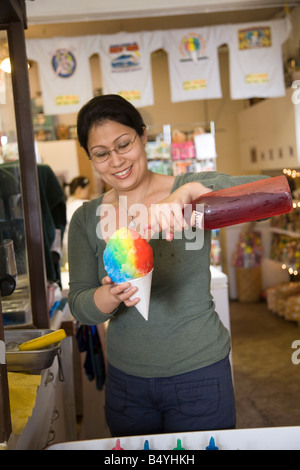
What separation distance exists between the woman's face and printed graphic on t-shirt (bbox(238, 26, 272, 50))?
4450 mm

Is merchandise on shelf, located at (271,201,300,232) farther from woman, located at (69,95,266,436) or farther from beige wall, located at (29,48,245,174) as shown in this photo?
woman, located at (69,95,266,436)

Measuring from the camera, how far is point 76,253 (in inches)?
65.1

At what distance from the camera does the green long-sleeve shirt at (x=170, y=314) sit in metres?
1.57

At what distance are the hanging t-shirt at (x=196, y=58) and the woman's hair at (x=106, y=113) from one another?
417cm

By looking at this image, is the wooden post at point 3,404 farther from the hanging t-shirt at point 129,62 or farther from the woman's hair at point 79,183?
the woman's hair at point 79,183

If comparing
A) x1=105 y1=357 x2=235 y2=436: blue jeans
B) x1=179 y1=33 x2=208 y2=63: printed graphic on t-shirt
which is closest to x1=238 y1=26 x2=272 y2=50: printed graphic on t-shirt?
x1=179 y1=33 x2=208 y2=63: printed graphic on t-shirt

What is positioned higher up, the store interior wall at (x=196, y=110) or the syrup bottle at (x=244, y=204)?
Answer: the store interior wall at (x=196, y=110)

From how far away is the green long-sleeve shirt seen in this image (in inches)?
61.8

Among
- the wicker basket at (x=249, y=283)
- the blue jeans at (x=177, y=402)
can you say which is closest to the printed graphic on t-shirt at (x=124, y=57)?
the wicker basket at (x=249, y=283)

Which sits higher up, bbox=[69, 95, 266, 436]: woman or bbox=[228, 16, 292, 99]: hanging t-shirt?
bbox=[228, 16, 292, 99]: hanging t-shirt

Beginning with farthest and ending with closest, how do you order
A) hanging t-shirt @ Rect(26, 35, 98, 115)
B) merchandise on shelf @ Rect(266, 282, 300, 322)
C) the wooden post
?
merchandise on shelf @ Rect(266, 282, 300, 322) → hanging t-shirt @ Rect(26, 35, 98, 115) → the wooden post

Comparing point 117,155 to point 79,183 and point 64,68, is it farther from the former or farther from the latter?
point 79,183

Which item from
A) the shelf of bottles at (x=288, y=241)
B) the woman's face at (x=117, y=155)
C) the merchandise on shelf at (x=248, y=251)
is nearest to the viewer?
the woman's face at (x=117, y=155)

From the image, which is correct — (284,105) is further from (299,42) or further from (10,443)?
(10,443)
